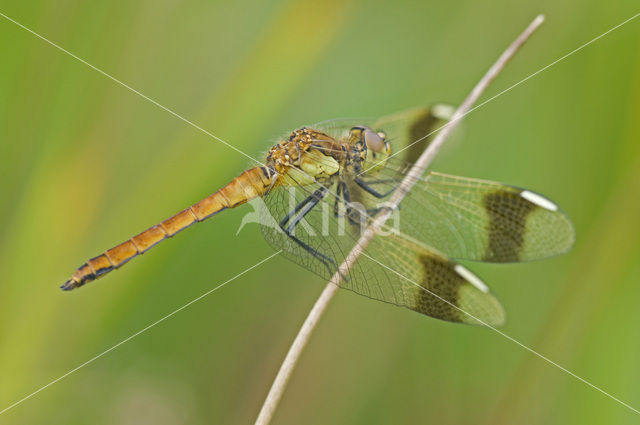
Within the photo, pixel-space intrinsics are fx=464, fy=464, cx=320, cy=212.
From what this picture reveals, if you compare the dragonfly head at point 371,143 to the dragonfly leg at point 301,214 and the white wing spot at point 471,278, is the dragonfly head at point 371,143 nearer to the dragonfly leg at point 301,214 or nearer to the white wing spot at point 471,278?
the dragonfly leg at point 301,214

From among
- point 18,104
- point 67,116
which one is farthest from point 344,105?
point 18,104

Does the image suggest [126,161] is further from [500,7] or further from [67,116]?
[500,7]

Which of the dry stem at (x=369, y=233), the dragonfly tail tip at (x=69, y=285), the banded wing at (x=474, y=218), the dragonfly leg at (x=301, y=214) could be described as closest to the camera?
the dry stem at (x=369, y=233)

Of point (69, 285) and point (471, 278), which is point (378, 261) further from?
point (69, 285)

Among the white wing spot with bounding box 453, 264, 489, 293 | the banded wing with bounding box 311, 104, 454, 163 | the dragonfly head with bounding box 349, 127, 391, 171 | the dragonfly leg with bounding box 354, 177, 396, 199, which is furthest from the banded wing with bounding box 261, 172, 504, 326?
the banded wing with bounding box 311, 104, 454, 163
